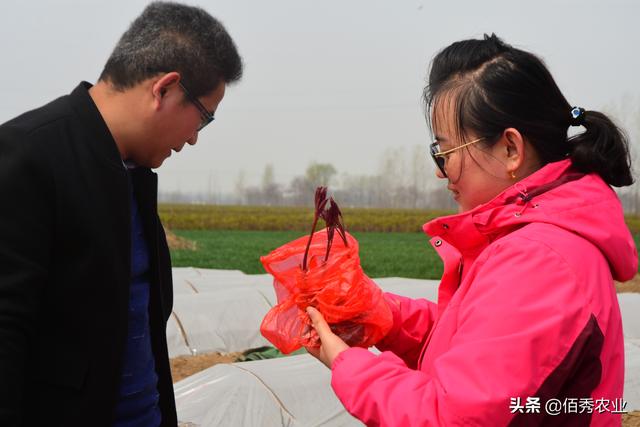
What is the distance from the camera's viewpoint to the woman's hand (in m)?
1.50

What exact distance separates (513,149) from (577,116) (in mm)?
179

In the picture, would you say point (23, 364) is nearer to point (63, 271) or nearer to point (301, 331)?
point (63, 271)

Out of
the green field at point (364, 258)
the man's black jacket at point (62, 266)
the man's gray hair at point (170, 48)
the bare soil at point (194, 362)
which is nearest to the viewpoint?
the man's black jacket at point (62, 266)

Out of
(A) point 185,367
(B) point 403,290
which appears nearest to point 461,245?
(A) point 185,367

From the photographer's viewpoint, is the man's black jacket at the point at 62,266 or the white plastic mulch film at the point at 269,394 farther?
the white plastic mulch film at the point at 269,394

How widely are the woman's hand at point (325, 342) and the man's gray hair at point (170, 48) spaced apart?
2.32 feet

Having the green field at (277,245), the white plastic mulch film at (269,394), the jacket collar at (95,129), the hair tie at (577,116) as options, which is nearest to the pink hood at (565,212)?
the hair tie at (577,116)

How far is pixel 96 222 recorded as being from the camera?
155 cm

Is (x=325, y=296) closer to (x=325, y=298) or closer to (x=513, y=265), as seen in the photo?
(x=325, y=298)

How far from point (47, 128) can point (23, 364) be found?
→ 0.57 m

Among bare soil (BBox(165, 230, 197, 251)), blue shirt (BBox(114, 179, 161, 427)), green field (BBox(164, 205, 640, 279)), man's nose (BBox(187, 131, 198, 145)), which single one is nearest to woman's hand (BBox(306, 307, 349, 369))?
blue shirt (BBox(114, 179, 161, 427))

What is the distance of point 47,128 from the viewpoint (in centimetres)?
154

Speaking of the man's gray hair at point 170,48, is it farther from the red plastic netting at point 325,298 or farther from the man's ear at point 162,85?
the red plastic netting at point 325,298

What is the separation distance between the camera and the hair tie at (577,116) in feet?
4.86
